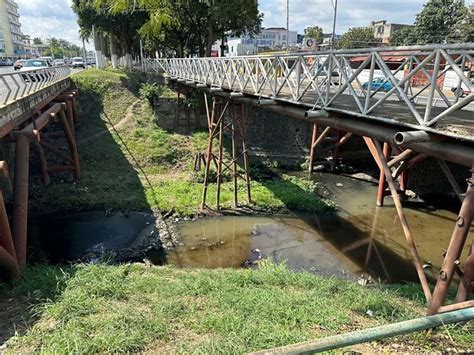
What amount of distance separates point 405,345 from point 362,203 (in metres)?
10.1

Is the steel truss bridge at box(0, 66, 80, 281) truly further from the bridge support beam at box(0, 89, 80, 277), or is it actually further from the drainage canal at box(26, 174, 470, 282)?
the drainage canal at box(26, 174, 470, 282)

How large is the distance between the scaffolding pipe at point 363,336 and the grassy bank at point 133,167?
10.8m

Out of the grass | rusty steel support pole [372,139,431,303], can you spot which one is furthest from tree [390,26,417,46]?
the grass

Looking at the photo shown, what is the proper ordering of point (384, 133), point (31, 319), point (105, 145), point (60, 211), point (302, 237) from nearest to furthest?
point (31, 319) → point (384, 133) → point (302, 237) → point (60, 211) → point (105, 145)

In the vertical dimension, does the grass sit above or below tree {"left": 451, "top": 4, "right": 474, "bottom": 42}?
below

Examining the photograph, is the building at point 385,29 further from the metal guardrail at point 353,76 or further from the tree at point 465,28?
the metal guardrail at point 353,76

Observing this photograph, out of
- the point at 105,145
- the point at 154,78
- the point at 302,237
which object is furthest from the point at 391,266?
the point at 154,78

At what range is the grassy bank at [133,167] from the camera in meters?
12.9

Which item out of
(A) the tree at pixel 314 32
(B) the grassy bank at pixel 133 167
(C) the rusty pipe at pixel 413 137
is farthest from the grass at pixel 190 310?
(A) the tree at pixel 314 32

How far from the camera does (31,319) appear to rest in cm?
469

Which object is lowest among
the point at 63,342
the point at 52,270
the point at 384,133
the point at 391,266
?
the point at 391,266

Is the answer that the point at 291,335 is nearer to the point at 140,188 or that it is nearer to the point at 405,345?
the point at 405,345

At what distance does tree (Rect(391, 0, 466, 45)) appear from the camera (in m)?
37.5

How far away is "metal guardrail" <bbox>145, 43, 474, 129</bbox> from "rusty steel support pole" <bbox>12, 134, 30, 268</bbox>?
559cm
